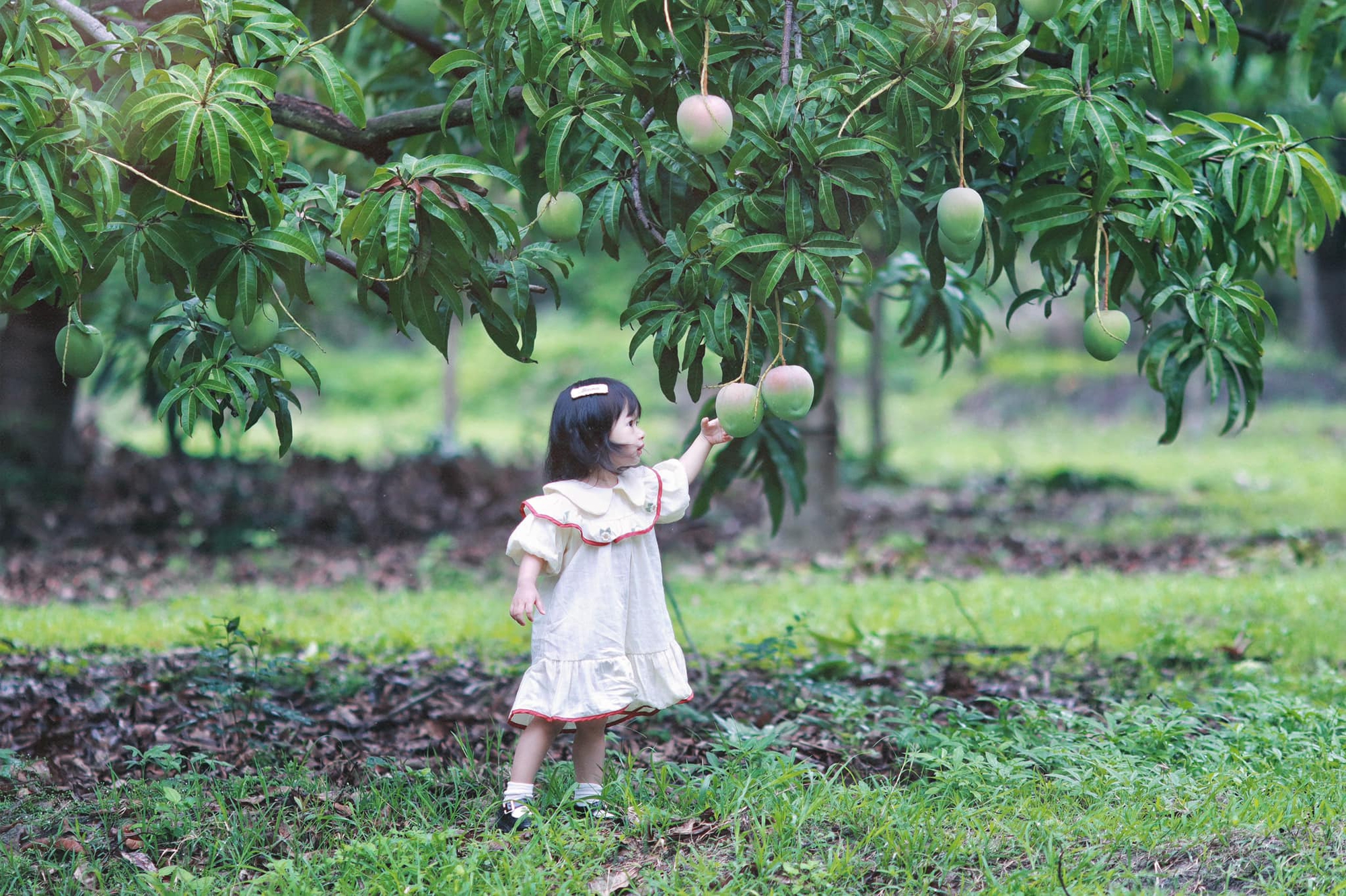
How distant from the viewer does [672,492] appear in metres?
2.81

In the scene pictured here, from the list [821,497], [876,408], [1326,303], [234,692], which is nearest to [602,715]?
[234,692]

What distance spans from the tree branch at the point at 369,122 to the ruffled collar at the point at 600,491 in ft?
3.11

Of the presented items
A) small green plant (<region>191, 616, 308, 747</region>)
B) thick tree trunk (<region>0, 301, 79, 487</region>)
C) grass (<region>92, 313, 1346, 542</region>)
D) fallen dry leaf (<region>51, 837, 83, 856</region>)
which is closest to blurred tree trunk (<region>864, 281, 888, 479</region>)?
grass (<region>92, 313, 1346, 542</region>)

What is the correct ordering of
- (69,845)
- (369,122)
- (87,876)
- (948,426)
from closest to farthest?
(87,876)
(69,845)
(369,122)
(948,426)

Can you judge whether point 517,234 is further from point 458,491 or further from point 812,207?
point 458,491

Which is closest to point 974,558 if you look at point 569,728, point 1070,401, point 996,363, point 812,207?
point 569,728

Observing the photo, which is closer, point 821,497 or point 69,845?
point 69,845

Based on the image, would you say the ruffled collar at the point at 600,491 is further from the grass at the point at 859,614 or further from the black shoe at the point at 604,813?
the grass at the point at 859,614

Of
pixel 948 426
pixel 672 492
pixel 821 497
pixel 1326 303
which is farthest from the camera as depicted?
pixel 1326 303

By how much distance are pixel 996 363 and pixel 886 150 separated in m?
17.0

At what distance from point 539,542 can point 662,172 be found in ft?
3.03

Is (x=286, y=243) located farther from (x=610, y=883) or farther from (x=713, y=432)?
(x=610, y=883)

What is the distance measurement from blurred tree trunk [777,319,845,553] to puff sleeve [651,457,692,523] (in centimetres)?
349

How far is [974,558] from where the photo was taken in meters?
6.89
